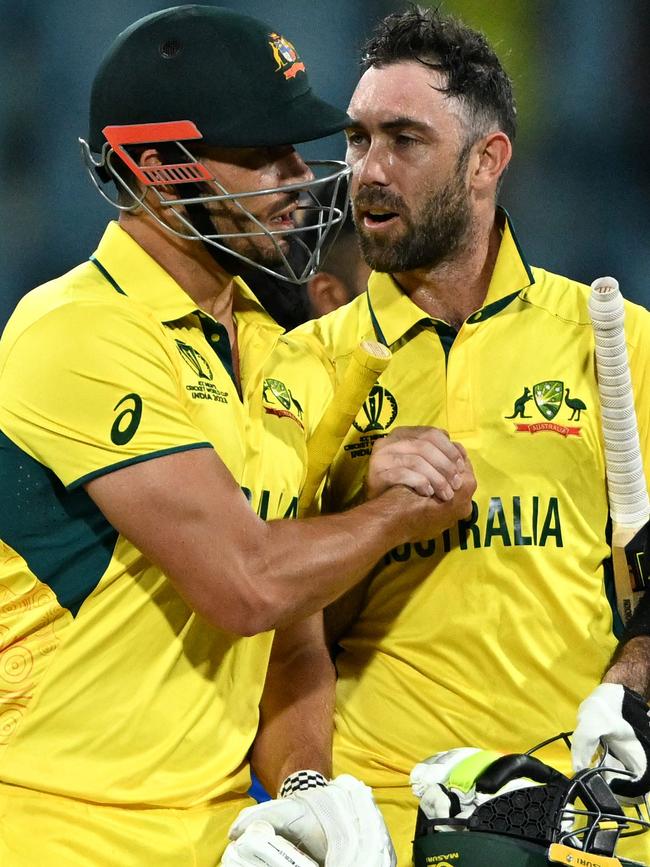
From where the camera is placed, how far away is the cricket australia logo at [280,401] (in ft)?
6.31

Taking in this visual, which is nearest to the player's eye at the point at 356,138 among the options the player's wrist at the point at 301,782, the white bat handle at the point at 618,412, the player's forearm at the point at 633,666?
the white bat handle at the point at 618,412

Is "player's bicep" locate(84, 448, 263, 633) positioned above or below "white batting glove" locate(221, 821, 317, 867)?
above

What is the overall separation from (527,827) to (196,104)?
3.34ft

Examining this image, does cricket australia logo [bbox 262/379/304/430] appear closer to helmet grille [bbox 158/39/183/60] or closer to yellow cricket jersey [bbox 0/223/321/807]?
yellow cricket jersey [bbox 0/223/321/807]

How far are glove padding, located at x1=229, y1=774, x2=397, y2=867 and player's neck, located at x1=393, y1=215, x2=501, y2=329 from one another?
2.78 ft

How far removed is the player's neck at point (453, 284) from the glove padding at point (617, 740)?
28.5 inches

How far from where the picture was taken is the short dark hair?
2191 millimetres

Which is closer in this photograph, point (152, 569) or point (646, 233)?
point (152, 569)

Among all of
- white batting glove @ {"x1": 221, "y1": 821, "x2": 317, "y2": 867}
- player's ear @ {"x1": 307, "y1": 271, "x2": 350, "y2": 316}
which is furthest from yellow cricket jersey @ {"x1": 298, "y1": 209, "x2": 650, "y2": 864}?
player's ear @ {"x1": 307, "y1": 271, "x2": 350, "y2": 316}

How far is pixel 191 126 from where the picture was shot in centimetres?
176

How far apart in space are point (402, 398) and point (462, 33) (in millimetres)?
648

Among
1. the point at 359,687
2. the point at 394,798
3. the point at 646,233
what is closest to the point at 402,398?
the point at 359,687

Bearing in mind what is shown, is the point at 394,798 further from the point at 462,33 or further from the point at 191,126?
the point at 462,33

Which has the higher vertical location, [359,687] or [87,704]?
[87,704]
